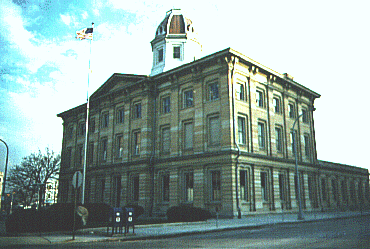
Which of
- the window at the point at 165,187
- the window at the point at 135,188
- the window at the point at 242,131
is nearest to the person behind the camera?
the window at the point at 242,131

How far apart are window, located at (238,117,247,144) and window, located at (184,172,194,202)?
5.69 meters

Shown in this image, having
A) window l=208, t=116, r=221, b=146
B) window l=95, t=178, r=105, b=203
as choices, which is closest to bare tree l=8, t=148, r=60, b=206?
window l=95, t=178, r=105, b=203

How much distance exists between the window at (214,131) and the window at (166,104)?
652cm

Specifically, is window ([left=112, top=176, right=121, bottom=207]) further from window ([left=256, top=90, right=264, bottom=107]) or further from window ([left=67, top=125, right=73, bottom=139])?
window ([left=256, top=90, right=264, bottom=107])

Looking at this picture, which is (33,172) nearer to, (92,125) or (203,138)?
(92,125)

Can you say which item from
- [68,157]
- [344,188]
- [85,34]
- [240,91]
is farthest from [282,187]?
[68,157]

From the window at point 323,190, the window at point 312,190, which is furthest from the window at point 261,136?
the window at point 323,190

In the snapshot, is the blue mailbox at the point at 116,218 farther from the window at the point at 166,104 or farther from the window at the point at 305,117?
the window at the point at 305,117

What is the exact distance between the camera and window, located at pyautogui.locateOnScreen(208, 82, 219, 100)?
30609 millimetres

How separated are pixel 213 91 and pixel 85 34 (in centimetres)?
1355

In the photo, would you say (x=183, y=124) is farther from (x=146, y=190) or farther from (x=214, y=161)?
(x=146, y=190)

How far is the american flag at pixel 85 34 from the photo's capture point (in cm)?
3130

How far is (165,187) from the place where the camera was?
110ft

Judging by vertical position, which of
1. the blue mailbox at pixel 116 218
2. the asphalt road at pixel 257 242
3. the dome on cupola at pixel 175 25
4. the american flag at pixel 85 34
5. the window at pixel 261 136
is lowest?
the asphalt road at pixel 257 242
